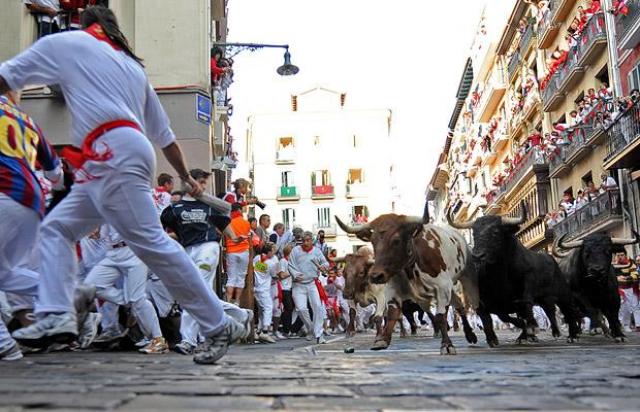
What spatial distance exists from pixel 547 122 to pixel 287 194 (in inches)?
1311

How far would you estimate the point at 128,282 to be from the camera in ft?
27.5

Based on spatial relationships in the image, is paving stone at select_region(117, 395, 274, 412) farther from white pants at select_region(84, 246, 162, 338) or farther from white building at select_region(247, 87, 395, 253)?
white building at select_region(247, 87, 395, 253)

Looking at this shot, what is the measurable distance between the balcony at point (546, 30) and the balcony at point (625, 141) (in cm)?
1030

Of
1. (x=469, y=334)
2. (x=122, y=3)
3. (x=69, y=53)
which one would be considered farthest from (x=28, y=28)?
(x=69, y=53)

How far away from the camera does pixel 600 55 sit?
1219 inches

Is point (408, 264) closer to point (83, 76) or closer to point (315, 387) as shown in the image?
point (83, 76)

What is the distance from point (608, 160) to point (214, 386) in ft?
87.9

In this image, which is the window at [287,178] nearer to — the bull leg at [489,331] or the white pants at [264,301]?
the white pants at [264,301]

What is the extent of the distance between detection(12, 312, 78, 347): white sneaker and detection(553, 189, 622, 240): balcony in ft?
81.4

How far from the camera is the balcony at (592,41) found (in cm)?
2997

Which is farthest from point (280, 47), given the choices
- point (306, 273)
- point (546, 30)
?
point (546, 30)

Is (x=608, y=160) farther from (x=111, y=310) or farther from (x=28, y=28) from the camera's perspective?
(x=111, y=310)

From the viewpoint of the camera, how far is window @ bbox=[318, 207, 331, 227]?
68.9 m

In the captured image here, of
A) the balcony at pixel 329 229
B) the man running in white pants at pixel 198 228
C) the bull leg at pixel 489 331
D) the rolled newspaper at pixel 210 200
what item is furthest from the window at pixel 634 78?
the balcony at pixel 329 229
